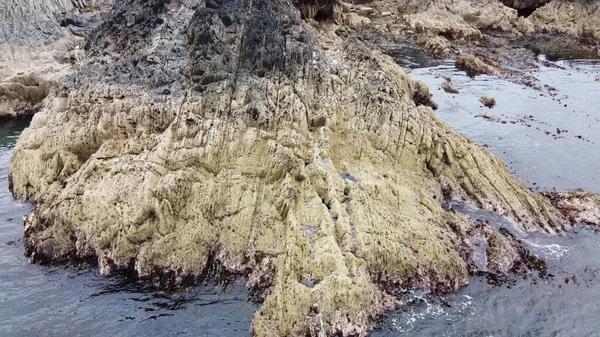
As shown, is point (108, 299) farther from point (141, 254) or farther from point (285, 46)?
point (285, 46)

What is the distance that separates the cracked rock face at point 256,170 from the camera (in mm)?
18297

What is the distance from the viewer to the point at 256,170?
2080 cm

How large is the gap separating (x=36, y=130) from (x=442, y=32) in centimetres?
6355

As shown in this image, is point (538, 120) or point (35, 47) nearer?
point (538, 120)

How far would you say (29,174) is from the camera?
24.2m

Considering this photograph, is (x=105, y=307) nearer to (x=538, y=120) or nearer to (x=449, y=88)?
(x=538, y=120)

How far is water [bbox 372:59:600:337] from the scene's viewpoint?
677 inches

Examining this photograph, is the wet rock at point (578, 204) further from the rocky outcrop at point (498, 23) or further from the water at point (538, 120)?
the rocky outcrop at point (498, 23)

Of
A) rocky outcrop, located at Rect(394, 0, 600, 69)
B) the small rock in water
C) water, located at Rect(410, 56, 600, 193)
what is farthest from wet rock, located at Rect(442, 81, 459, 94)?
rocky outcrop, located at Rect(394, 0, 600, 69)

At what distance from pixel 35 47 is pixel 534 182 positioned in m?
48.2

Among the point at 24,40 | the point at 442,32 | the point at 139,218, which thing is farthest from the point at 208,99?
the point at 442,32

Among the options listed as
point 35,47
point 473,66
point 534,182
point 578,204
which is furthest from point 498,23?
point 35,47

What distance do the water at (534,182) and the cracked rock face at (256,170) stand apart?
112cm

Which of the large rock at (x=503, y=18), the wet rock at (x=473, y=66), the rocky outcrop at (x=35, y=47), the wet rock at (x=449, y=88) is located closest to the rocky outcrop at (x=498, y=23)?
the large rock at (x=503, y=18)
